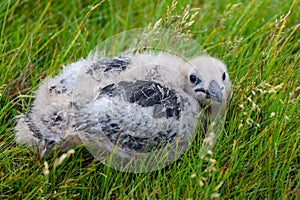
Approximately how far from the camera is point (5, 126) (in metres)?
3.19

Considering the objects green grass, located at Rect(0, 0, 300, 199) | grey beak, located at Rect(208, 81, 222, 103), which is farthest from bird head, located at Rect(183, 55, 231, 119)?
green grass, located at Rect(0, 0, 300, 199)

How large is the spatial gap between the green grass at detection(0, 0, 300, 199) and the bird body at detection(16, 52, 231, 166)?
13 cm

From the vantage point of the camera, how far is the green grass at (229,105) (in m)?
2.84

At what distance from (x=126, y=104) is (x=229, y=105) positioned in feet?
2.32

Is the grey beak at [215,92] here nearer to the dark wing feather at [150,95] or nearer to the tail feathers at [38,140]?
the dark wing feather at [150,95]

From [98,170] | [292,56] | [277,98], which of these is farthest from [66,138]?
[292,56]

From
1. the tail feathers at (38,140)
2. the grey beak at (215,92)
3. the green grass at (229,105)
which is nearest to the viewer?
the green grass at (229,105)

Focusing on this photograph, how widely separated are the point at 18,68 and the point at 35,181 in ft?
3.53

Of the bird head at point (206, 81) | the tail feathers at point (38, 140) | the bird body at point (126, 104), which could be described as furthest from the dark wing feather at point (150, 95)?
the tail feathers at point (38, 140)

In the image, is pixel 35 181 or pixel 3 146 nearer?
pixel 35 181

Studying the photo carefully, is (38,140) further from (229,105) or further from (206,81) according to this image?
(229,105)

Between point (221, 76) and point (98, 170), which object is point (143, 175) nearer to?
point (98, 170)

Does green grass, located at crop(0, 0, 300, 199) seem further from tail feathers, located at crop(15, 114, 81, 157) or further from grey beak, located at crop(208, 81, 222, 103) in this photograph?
grey beak, located at crop(208, 81, 222, 103)

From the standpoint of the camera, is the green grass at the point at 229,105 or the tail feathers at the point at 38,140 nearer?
the green grass at the point at 229,105
